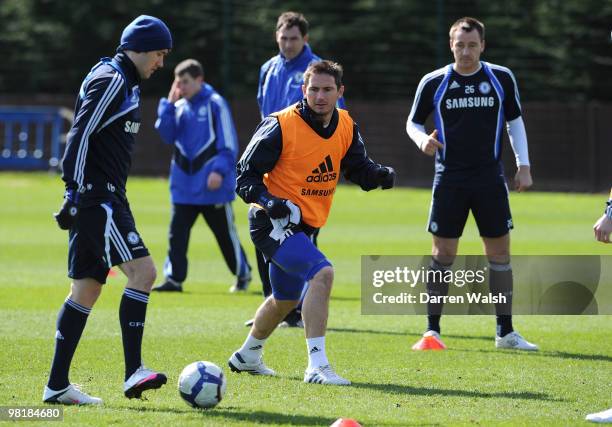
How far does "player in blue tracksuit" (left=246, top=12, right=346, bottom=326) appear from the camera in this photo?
1038 cm

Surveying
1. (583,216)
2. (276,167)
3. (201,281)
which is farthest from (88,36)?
(276,167)

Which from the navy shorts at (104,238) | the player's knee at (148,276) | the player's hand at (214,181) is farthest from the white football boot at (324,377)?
the player's hand at (214,181)

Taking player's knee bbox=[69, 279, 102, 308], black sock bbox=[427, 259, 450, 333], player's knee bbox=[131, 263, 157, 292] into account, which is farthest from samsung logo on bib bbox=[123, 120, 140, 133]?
black sock bbox=[427, 259, 450, 333]

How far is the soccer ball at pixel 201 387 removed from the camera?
21.9ft

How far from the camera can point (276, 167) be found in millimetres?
7750

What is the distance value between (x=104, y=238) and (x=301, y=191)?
1.53 metres

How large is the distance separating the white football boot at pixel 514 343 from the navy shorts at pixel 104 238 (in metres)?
3.53

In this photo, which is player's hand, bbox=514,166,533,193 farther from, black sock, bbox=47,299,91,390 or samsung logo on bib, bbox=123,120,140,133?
black sock, bbox=47,299,91,390

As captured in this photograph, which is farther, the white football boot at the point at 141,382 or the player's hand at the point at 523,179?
the player's hand at the point at 523,179

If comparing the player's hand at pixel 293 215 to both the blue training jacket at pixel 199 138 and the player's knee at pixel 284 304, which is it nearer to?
the player's knee at pixel 284 304

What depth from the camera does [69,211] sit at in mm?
6695

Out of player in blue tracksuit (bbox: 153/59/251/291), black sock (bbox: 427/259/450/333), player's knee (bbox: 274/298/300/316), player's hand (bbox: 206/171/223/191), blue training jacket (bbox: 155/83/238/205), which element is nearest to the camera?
player's knee (bbox: 274/298/300/316)

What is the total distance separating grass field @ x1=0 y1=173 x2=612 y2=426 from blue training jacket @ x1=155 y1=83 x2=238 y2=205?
1096 mm

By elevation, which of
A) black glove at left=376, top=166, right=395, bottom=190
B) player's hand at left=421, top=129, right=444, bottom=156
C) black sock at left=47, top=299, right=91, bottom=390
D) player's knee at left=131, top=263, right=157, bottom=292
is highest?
player's hand at left=421, top=129, right=444, bottom=156
